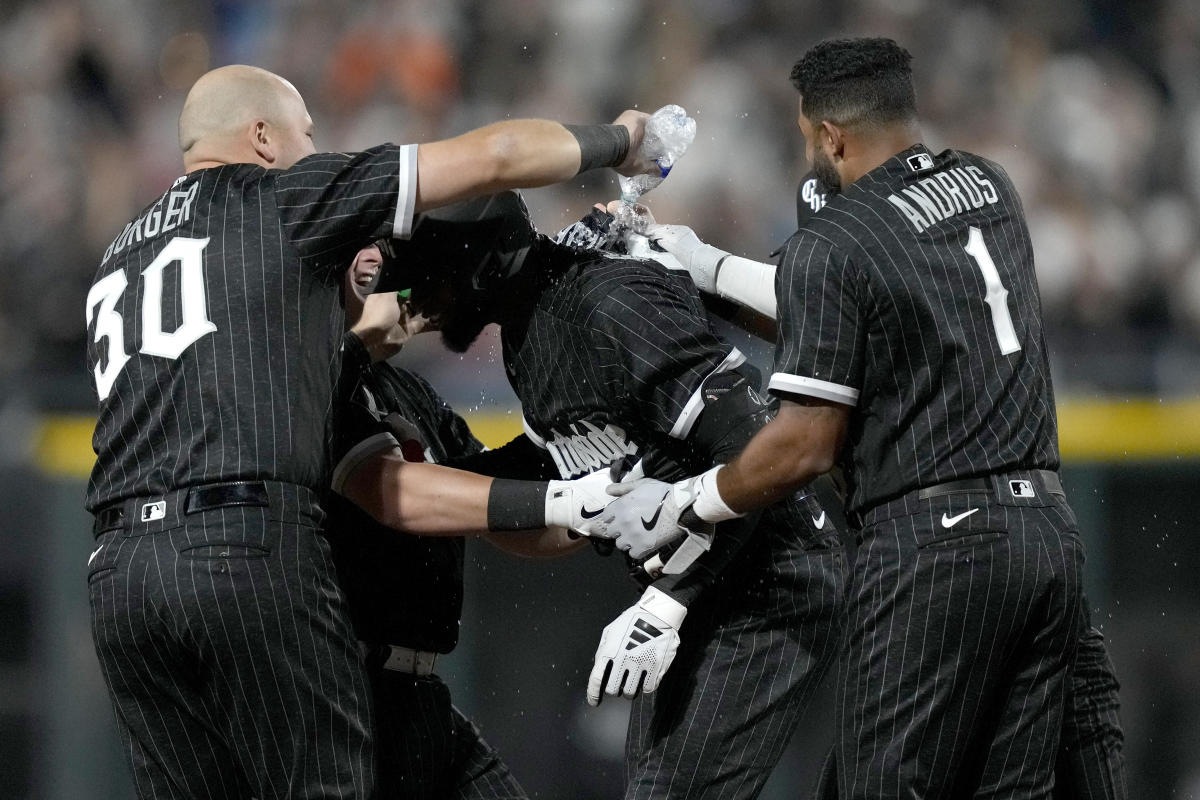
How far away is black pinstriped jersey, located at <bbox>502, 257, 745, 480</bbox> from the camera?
12.4ft

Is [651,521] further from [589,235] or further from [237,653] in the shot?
[237,653]

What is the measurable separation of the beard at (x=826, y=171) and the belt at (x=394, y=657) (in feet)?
5.93

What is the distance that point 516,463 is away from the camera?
446cm

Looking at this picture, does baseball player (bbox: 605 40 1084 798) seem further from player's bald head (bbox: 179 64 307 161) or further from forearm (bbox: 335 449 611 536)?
player's bald head (bbox: 179 64 307 161)

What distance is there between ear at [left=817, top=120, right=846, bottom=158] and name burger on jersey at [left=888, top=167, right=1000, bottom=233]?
0.26 metres

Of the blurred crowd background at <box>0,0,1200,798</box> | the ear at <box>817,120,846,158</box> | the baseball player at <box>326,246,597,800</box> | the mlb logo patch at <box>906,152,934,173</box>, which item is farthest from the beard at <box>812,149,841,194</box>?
A: the blurred crowd background at <box>0,0,1200,798</box>

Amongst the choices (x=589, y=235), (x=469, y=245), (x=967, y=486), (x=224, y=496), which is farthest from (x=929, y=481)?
(x=224, y=496)

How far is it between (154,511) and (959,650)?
2.01 meters

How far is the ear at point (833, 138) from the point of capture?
384 centimetres

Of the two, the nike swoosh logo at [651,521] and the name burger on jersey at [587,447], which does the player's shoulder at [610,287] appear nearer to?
the name burger on jersey at [587,447]

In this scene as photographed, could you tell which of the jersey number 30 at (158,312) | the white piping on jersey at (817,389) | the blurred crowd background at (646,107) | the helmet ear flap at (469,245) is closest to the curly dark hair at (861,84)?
the white piping on jersey at (817,389)

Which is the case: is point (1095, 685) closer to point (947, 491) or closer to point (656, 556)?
point (947, 491)

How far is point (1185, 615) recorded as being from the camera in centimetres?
638

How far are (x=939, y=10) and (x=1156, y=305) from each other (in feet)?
8.54
